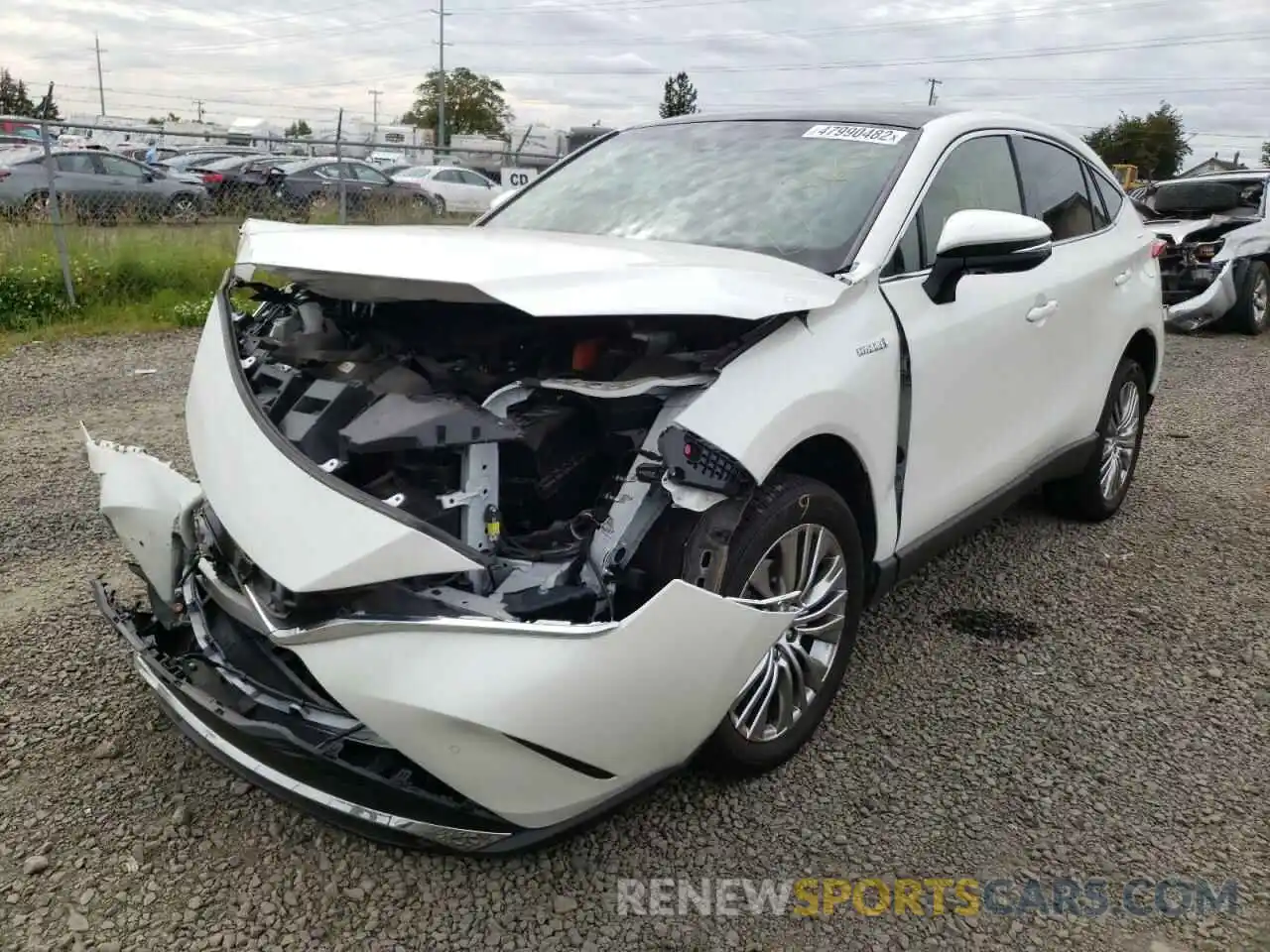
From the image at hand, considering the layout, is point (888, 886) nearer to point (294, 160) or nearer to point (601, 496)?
point (601, 496)

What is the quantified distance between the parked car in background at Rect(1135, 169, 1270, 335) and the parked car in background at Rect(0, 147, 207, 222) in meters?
10.2

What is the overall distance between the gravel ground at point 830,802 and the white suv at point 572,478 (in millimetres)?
276

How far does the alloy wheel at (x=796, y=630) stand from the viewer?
2521 mm

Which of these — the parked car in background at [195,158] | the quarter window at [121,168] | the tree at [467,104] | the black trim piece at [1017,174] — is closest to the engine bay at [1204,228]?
the black trim piece at [1017,174]

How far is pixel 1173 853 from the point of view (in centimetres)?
254

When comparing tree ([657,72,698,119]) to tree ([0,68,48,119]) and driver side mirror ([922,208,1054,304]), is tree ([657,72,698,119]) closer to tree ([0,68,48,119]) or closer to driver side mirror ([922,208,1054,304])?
tree ([0,68,48,119])

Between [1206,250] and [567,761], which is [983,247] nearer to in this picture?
[567,761]

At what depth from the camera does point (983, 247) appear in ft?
9.43

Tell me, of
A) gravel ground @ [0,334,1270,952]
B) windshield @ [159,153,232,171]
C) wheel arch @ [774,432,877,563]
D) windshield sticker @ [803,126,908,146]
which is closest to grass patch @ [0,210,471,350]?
gravel ground @ [0,334,1270,952]

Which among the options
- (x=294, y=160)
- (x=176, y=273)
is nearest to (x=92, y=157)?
(x=294, y=160)

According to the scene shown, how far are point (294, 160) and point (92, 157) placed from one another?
12.4 feet

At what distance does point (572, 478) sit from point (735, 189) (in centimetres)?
138

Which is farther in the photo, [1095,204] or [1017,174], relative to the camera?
[1095,204]


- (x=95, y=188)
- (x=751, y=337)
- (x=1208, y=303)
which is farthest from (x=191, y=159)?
(x=751, y=337)
